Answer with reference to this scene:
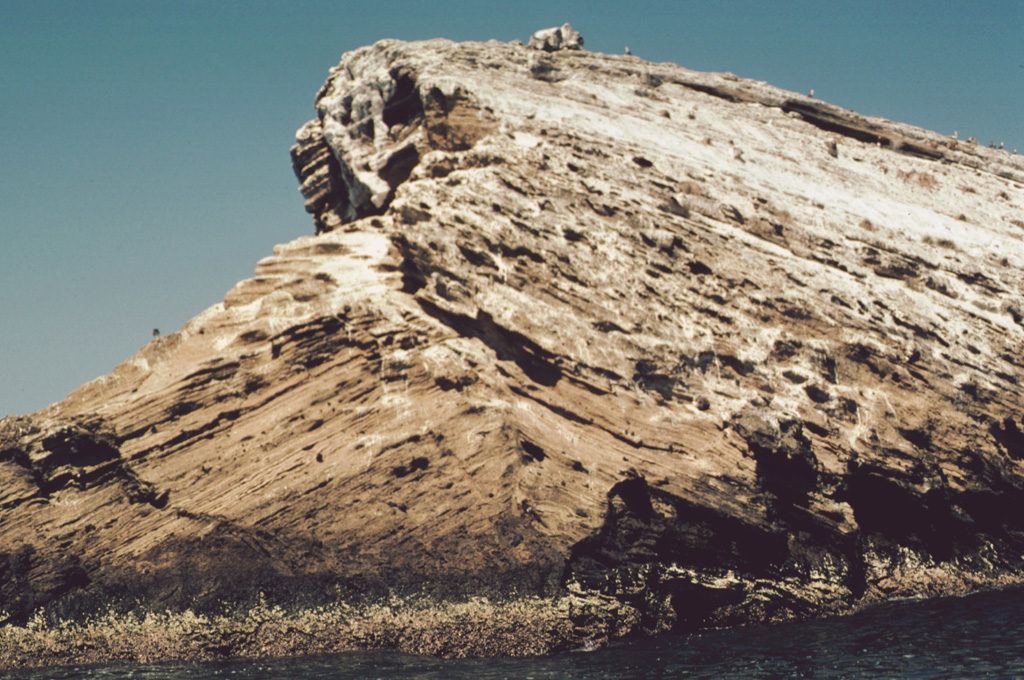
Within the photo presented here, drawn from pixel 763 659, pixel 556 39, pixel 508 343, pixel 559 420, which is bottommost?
pixel 763 659

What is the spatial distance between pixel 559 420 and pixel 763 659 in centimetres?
925

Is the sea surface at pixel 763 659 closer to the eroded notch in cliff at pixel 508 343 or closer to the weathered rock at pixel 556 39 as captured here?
the eroded notch in cliff at pixel 508 343

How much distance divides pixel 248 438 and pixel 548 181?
1482 centimetres

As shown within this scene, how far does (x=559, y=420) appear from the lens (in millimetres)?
25281

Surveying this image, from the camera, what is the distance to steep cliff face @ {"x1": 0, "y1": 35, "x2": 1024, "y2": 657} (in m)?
23.2

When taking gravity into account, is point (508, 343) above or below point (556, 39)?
below

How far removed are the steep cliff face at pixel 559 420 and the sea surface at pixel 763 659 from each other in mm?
1263

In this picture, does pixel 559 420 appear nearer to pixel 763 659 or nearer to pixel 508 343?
pixel 508 343

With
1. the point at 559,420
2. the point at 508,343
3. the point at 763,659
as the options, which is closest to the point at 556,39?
the point at 508,343

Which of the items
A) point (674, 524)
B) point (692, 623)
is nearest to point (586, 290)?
point (674, 524)

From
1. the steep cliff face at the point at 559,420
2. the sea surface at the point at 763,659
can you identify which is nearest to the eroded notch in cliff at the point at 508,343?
the steep cliff face at the point at 559,420

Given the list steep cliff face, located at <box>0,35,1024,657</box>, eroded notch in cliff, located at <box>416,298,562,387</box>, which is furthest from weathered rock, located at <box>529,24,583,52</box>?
eroded notch in cliff, located at <box>416,298,562,387</box>

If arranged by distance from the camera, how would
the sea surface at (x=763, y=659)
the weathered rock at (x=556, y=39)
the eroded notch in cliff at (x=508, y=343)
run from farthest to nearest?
1. the weathered rock at (x=556, y=39)
2. the eroded notch in cliff at (x=508, y=343)
3. the sea surface at (x=763, y=659)

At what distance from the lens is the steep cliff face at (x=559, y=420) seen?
23234 millimetres
